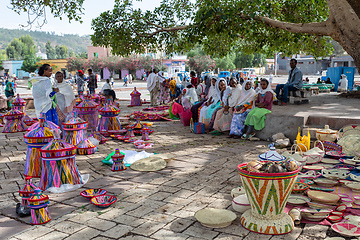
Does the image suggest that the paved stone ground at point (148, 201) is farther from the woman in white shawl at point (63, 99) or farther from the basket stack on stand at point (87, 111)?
the basket stack on stand at point (87, 111)

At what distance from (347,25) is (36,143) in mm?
6266

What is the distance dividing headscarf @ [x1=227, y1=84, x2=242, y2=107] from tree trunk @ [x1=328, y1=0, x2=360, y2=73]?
2477 mm

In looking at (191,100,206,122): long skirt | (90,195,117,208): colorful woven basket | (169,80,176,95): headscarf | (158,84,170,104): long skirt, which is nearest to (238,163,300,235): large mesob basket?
(90,195,117,208): colorful woven basket

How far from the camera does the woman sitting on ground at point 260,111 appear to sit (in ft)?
24.5

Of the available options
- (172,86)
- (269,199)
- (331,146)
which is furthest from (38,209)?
(172,86)

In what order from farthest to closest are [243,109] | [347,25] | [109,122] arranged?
1. [109,122]
2. [243,109]
3. [347,25]

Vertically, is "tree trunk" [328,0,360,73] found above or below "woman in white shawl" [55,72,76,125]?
above

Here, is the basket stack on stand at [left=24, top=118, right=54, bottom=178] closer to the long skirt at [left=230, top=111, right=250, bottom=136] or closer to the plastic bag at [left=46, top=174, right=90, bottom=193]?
the plastic bag at [left=46, top=174, right=90, bottom=193]

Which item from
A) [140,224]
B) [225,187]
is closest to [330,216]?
[225,187]

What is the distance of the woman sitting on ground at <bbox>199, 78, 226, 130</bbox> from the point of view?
8391mm

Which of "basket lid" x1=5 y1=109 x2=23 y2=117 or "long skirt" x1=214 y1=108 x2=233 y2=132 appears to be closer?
"long skirt" x1=214 y1=108 x2=233 y2=132

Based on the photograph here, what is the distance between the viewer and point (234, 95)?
789cm

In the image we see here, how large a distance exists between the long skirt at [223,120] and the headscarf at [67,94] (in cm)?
365

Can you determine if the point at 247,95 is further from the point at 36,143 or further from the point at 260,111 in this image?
the point at 36,143
